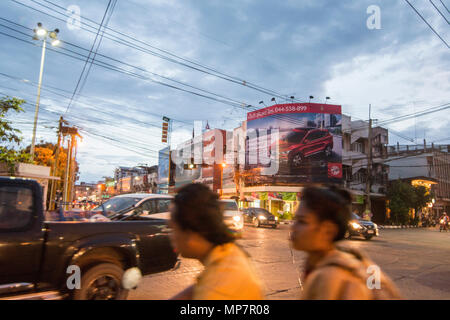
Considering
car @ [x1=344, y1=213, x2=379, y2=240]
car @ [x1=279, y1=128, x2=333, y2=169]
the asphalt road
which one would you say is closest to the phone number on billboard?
car @ [x1=279, y1=128, x2=333, y2=169]

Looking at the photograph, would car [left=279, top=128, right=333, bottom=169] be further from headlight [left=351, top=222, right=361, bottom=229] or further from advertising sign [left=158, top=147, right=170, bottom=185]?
advertising sign [left=158, top=147, right=170, bottom=185]

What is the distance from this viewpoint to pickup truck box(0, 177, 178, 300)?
3.63 m

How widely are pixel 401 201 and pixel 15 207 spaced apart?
3929 cm

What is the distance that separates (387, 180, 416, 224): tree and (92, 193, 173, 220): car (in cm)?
3483

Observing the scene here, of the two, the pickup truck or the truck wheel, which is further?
the truck wheel

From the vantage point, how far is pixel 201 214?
5.47ft

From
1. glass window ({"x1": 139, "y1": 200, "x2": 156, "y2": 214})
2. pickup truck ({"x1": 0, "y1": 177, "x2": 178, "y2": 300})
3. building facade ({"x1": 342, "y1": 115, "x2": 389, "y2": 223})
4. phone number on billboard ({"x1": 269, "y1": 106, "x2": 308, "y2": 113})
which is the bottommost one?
pickup truck ({"x1": 0, "y1": 177, "x2": 178, "y2": 300})

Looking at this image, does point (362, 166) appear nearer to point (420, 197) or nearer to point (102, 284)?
point (420, 197)

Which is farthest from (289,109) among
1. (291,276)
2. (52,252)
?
(52,252)
